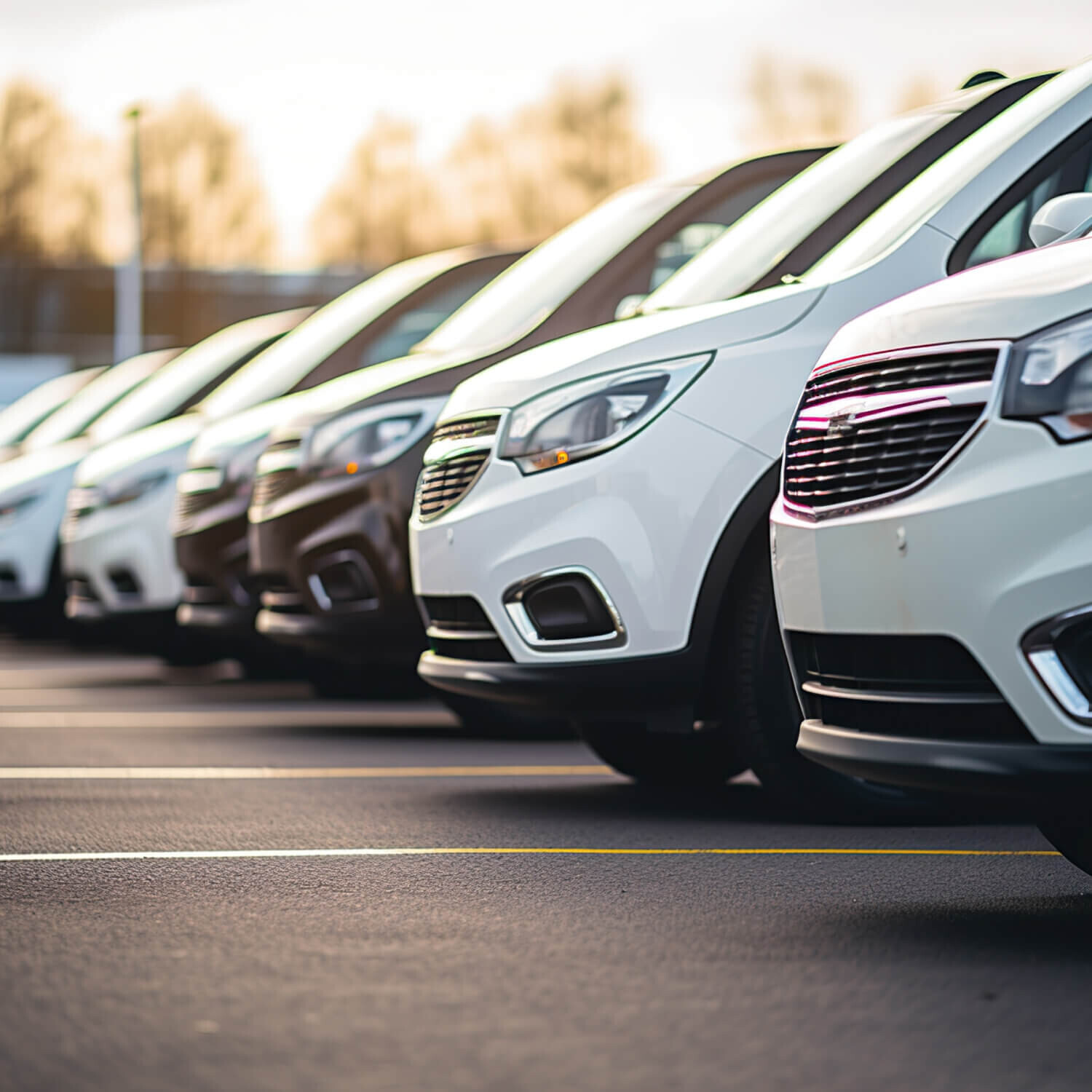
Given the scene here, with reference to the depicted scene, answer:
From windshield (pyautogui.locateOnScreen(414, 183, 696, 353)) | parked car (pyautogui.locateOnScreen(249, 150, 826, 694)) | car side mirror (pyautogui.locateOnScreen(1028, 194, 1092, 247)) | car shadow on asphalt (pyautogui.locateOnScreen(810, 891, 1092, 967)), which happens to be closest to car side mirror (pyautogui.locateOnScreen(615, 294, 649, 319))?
parked car (pyautogui.locateOnScreen(249, 150, 826, 694))

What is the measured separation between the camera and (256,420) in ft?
32.8

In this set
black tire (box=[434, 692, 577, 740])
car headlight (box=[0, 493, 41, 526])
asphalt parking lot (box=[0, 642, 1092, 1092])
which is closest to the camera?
asphalt parking lot (box=[0, 642, 1092, 1092])

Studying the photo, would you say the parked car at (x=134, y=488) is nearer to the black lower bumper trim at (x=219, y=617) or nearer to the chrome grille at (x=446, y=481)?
the black lower bumper trim at (x=219, y=617)

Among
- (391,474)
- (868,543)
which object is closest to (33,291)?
(391,474)

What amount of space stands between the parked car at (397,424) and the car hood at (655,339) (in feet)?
4.57

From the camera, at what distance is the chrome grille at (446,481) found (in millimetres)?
6578

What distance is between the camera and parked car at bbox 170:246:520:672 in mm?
9977

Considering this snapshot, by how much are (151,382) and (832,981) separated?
32.9 feet

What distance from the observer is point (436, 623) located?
22.4ft

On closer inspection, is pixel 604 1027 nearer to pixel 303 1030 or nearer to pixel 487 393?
pixel 303 1030

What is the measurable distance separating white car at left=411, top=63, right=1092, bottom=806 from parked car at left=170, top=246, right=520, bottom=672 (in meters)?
3.36

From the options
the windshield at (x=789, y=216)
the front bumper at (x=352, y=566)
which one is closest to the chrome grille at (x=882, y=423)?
the windshield at (x=789, y=216)

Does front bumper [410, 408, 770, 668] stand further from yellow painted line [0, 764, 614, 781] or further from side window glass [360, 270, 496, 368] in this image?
side window glass [360, 270, 496, 368]

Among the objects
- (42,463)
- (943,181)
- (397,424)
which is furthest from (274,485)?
(42,463)
